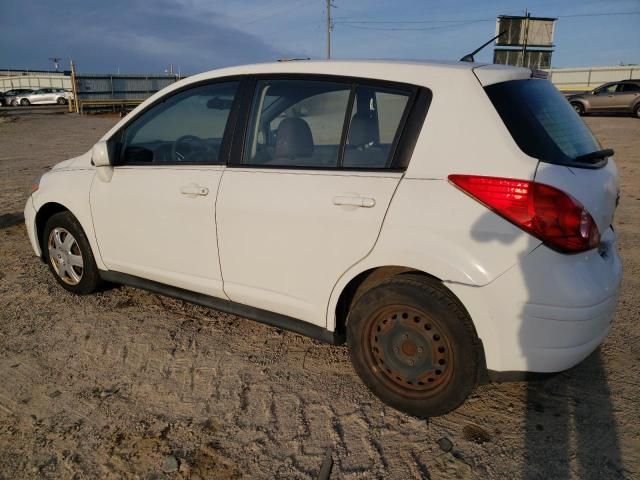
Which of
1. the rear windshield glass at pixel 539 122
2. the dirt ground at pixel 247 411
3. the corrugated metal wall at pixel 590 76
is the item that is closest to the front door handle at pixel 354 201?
the rear windshield glass at pixel 539 122

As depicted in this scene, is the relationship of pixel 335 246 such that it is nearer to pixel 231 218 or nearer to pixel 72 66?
pixel 231 218

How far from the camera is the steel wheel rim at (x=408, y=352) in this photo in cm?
246

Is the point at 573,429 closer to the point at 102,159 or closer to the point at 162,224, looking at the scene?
the point at 162,224

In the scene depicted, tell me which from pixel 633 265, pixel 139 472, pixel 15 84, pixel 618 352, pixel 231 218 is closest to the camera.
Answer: pixel 139 472

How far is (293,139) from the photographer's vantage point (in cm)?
299

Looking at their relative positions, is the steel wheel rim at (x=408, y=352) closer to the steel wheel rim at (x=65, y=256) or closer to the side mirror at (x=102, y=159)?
the side mirror at (x=102, y=159)

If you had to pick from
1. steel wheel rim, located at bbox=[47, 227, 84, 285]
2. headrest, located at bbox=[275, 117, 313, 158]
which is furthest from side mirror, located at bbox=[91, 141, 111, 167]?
headrest, located at bbox=[275, 117, 313, 158]

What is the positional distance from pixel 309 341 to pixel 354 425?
0.96m

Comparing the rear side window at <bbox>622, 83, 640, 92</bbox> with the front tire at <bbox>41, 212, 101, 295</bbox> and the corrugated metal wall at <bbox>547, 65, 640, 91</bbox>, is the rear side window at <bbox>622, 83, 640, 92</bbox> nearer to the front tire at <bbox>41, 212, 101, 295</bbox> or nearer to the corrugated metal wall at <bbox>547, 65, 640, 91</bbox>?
the corrugated metal wall at <bbox>547, 65, 640, 91</bbox>

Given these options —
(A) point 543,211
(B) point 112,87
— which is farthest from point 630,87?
(B) point 112,87

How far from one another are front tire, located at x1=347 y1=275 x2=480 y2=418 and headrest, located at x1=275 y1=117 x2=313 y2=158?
36.3 inches

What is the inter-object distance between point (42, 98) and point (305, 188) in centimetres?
4840

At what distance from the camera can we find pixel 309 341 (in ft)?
11.4

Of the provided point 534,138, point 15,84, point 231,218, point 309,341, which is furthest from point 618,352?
point 15,84
